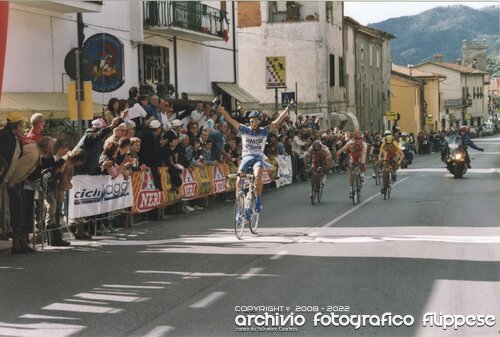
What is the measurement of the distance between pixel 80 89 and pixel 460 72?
11866 centimetres

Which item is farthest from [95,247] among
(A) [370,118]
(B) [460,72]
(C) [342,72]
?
(B) [460,72]

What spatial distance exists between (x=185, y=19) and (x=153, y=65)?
262 cm

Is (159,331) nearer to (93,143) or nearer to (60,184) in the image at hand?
(60,184)

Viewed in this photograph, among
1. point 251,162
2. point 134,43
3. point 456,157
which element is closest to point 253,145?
point 251,162

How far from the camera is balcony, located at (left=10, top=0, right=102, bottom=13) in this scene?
77.5 ft

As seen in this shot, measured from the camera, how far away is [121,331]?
7613mm

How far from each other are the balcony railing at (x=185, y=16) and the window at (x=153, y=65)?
99 cm

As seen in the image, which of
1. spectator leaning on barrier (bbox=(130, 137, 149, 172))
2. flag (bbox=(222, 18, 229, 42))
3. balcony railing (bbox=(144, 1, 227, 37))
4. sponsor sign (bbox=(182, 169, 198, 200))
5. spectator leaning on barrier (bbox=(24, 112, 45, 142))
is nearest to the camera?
spectator leaning on barrier (bbox=(24, 112, 45, 142))

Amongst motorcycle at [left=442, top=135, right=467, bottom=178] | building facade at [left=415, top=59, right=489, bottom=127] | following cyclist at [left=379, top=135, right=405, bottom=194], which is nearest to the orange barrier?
following cyclist at [left=379, top=135, right=405, bottom=194]

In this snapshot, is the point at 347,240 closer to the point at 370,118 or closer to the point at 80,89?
the point at 80,89

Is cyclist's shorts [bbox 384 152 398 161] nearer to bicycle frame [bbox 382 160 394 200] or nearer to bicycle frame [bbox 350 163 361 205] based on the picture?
bicycle frame [bbox 382 160 394 200]

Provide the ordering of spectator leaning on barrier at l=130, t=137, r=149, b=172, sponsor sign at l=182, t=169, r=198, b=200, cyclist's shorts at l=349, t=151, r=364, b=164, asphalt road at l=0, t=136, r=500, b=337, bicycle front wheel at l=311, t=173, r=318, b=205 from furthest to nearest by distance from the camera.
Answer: cyclist's shorts at l=349, t=151, r=364, b=164 → bicycle front wheel at l=311, t=173, r=318, b=205 → sponsor sign at l=182, t=169, r=198, b=200 → spectator leaning on barrier at l=130, t=137, r=149, b=172 → asphalt road at l=0, t=136, r=500, b=337

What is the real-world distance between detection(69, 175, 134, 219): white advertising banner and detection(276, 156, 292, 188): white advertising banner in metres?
12.0

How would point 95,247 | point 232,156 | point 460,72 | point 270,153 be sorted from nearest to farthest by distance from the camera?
point 95,247, point 232,156, point 270,153, point 460,72
